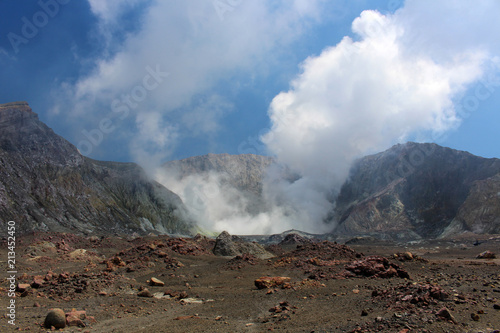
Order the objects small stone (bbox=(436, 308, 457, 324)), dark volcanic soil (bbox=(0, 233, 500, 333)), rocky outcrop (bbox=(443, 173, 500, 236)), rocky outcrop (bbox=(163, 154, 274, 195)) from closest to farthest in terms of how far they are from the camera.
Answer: small stone (bbox=(436, 308, 457, 324)) → dark volcanic soil (bbox=(0, 233, 500, 333)) → rocky outcrop (bbox=(443, 173, 500, 236)) → rocky outcrop (bbox=(163, 154, 274, 195))

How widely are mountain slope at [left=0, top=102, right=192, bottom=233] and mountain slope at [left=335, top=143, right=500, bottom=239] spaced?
69908 millimetres

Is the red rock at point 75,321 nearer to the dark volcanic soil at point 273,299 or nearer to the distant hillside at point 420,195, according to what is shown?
the dark volcanic soil at point 273,299

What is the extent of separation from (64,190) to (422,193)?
362ft

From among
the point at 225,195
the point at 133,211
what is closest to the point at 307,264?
the point at 133,211

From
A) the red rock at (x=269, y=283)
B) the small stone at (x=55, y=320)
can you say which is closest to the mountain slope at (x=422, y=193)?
the red rock at (x=269, y=283)

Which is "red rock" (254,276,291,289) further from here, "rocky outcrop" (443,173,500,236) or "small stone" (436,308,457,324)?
"rocky outcrop" (443,173,500,236)

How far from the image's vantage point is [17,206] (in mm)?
66938

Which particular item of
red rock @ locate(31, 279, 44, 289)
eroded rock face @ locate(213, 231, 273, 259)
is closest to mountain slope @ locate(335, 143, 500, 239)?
eroded rock face @ locate(213, 231, 273, 259)

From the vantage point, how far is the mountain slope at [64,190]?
7014cm

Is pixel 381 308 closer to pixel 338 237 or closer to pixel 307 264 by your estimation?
pixel 307 264

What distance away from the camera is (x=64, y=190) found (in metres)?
83.6

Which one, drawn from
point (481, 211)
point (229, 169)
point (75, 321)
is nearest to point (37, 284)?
point (75, 321)

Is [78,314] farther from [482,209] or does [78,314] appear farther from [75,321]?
[482,209]

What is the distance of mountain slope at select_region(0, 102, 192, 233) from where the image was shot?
2761 inches
